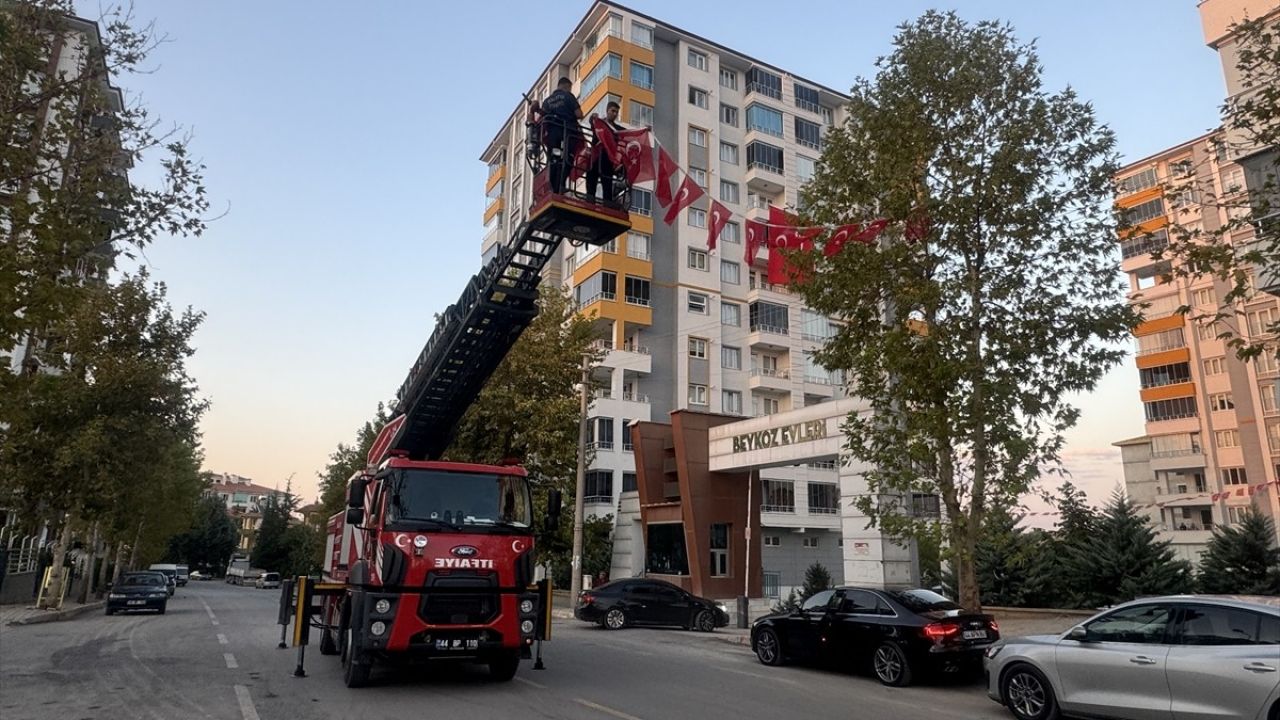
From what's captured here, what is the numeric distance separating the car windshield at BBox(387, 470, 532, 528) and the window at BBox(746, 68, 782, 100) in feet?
150

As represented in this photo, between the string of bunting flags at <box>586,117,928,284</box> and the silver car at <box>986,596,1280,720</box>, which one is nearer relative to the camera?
the silver car at <box>986,596,1280,720</box>

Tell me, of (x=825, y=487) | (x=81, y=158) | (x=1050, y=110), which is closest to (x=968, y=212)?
(x=1050, y=110)

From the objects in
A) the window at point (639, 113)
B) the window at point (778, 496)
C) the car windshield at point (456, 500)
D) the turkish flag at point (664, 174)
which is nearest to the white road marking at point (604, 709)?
the car windshield at point (456, 500)

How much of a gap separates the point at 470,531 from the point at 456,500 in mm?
480

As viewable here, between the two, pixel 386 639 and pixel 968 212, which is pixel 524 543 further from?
pixel 968 212

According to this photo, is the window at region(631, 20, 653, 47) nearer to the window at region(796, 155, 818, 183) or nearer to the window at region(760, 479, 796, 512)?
the window at region(796, 155, 818, 183)

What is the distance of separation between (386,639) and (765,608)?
21.1 m

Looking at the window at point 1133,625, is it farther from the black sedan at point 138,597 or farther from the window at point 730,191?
the window at point 730,191

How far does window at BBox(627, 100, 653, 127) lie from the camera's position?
4525cm

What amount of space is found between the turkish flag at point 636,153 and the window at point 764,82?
→ 1572 inches

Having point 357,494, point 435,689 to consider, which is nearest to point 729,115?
point 357,494

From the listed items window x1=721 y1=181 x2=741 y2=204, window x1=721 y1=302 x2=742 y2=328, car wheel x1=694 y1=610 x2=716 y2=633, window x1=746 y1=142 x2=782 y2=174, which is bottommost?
car wheel x1=694 y1=610 x2=716 y2=633

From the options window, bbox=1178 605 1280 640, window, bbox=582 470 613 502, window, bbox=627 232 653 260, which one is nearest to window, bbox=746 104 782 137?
window, bbox=627 232 653 260

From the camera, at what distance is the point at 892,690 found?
11.0m
